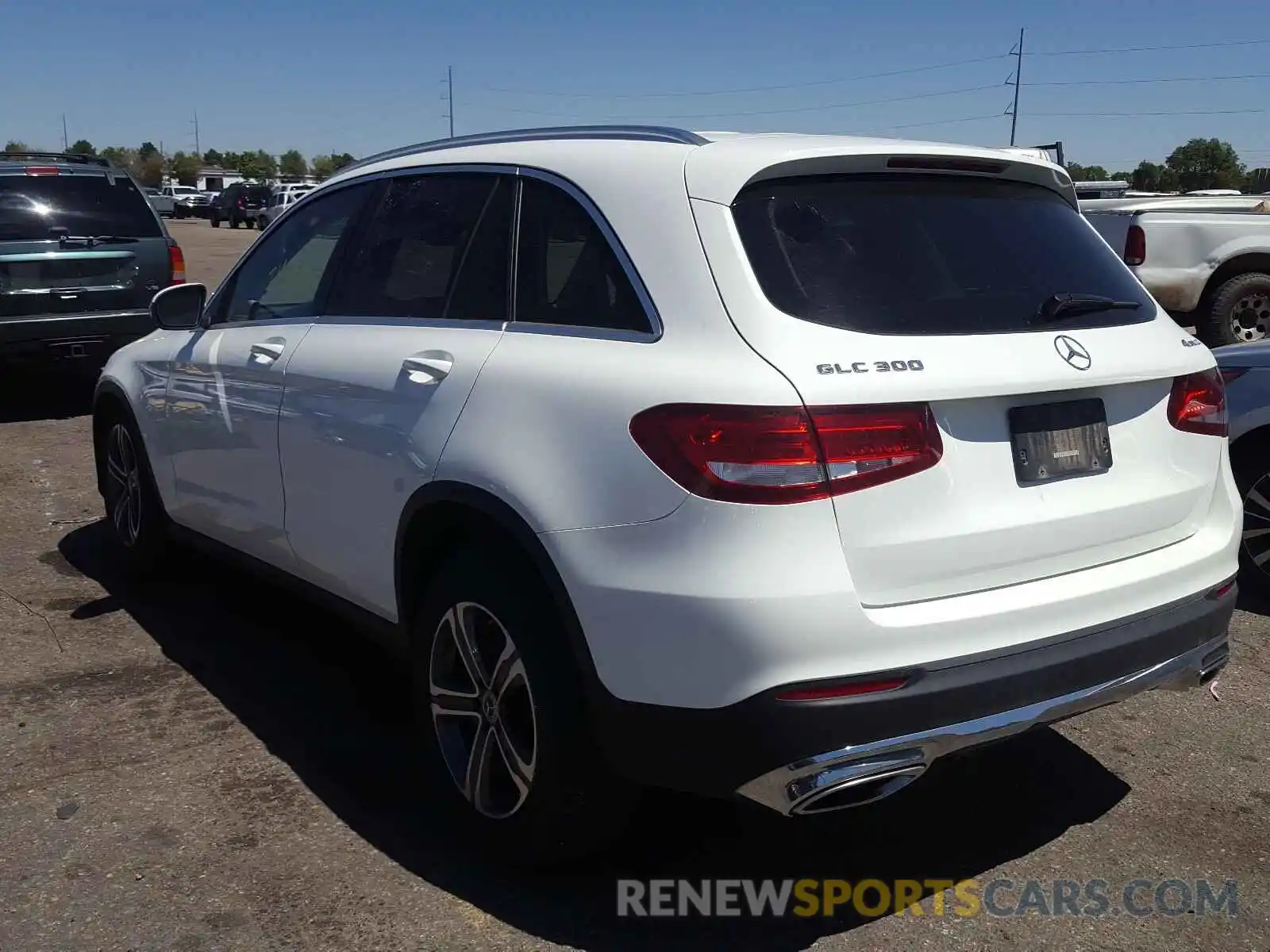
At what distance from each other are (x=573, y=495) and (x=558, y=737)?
0.57 m

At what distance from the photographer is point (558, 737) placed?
289 centimetres

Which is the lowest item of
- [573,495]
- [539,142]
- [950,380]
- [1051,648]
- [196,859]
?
[196,859]

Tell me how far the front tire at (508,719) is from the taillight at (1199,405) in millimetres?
1666

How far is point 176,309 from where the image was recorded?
490 cm

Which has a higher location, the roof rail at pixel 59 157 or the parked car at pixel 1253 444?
the roof rail at pixel 59 157

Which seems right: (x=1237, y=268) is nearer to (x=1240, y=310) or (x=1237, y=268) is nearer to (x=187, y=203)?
(x=1240, y=310)

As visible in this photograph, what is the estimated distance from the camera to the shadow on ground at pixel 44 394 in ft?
32.5

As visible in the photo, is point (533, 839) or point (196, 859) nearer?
point (533, 839)

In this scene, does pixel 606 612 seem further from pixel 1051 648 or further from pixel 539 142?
pixel 539 142

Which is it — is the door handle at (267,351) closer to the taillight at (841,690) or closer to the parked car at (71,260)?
the taillight at (841,690)

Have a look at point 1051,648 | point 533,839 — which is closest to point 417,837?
point 533,839

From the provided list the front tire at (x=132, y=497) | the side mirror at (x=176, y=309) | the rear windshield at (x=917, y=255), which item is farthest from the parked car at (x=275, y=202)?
the rear windshield at (x=917, y=255)

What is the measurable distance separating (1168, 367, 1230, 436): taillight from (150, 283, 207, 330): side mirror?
355 centimetres

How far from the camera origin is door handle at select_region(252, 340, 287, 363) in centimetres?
415
